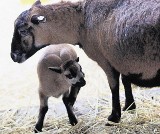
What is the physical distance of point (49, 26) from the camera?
3906 millimetres

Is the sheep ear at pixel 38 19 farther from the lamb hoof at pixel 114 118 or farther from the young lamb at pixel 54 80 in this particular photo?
the lamb hoof at pixel 114 118

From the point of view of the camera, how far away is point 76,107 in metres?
4.76

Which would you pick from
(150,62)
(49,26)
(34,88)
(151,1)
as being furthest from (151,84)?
(34,88)

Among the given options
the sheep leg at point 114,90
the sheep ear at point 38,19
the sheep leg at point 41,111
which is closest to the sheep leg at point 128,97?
the sheep leg at point 114,90

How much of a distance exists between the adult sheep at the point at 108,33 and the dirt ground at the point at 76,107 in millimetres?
273

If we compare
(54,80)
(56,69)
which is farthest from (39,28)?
(54,80)

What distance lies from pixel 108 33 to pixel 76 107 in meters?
1.31

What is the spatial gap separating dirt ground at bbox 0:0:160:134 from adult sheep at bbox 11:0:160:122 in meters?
0.27

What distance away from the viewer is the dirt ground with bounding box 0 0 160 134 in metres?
4.20

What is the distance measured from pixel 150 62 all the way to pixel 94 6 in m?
0.77

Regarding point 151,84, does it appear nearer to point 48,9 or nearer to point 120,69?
point 120,69

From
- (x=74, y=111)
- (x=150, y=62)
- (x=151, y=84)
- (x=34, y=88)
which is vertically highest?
(x=150, y=62)

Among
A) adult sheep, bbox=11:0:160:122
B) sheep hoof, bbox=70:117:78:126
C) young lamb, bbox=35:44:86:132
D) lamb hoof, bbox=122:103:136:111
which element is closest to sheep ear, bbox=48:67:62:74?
young lamb, bbox=35:44:86:132

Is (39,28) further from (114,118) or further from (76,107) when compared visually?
(76,107)
